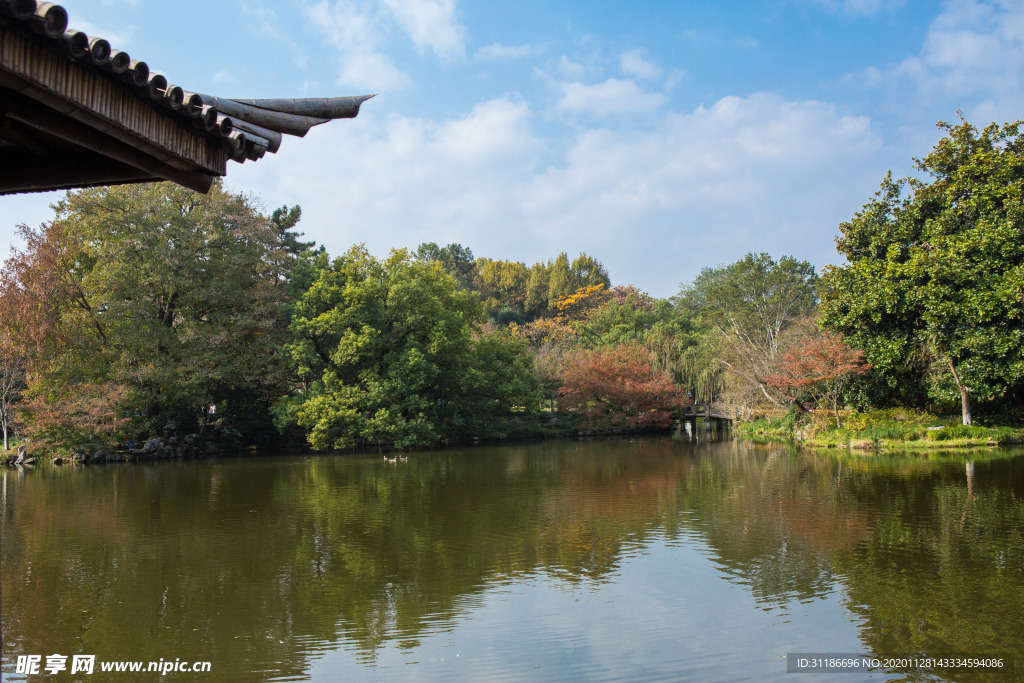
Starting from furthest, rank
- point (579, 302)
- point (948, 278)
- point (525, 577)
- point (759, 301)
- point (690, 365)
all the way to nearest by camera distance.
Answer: point (579, 302) < point (759, 301) < point (690, 365) < point (948, 278) < point (525, 577)

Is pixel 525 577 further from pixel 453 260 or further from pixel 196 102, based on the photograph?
pixel 453 260

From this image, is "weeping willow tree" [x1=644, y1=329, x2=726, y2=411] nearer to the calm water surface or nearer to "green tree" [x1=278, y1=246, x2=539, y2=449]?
"green tree" [x1=278, y1=246, x2=539, y2=449]

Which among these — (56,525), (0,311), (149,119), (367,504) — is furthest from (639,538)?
(0,311)

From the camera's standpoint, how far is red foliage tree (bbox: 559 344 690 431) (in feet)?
82.1

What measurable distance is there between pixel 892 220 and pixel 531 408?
12912 millimetres

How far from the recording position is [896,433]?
16.1 metres

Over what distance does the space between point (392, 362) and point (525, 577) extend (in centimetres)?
1576

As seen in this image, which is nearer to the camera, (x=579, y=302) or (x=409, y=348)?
(x=409, y=348)

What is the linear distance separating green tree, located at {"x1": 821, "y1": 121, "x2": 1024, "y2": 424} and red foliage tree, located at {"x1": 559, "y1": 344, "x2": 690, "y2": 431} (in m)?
8.24

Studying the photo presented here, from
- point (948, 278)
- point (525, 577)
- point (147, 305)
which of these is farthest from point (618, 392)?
point (525, 577)

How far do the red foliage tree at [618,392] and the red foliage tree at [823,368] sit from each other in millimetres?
5333

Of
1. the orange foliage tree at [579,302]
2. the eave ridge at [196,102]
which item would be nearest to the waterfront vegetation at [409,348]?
the orange foliage tree at [579,302]

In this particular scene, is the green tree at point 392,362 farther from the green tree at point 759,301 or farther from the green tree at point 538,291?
the green tree at point 538,291

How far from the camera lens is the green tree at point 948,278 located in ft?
49.5
